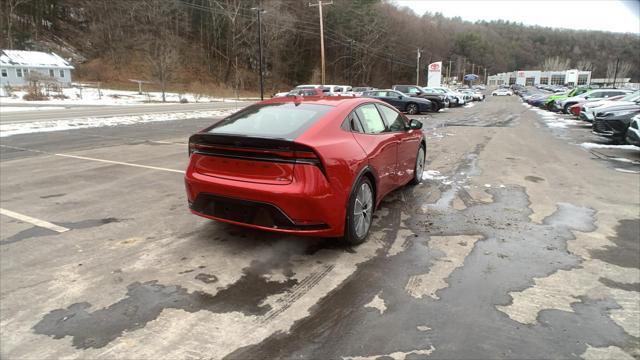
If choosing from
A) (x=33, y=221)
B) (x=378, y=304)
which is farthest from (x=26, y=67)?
(x=378, y=304)

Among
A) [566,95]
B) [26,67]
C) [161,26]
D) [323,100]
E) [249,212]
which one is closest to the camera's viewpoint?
[249,212]

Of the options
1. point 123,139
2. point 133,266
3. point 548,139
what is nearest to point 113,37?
point 123,139

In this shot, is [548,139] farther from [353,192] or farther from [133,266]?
[133,266]

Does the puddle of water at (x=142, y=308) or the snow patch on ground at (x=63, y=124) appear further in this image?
the snow patch on ground at (x=63, y=124)

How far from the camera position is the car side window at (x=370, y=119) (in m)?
4.96

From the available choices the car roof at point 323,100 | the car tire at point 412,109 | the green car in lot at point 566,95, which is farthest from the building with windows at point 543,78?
the car roof at point 323,100

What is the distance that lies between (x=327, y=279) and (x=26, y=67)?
186ft

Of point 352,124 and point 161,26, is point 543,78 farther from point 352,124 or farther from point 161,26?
point 352,124

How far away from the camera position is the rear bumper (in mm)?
3781

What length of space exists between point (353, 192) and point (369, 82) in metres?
86.3

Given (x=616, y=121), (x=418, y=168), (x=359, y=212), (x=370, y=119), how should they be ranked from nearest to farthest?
(x=359, y=212) → (x=370, y=119) → (x=418, y=168) → (x=616, y=121)

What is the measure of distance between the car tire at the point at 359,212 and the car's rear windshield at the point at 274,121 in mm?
801

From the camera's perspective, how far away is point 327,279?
12.1ft

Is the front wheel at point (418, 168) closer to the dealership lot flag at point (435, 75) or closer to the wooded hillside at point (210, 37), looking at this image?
the wooded hillside at point (210, 37)
